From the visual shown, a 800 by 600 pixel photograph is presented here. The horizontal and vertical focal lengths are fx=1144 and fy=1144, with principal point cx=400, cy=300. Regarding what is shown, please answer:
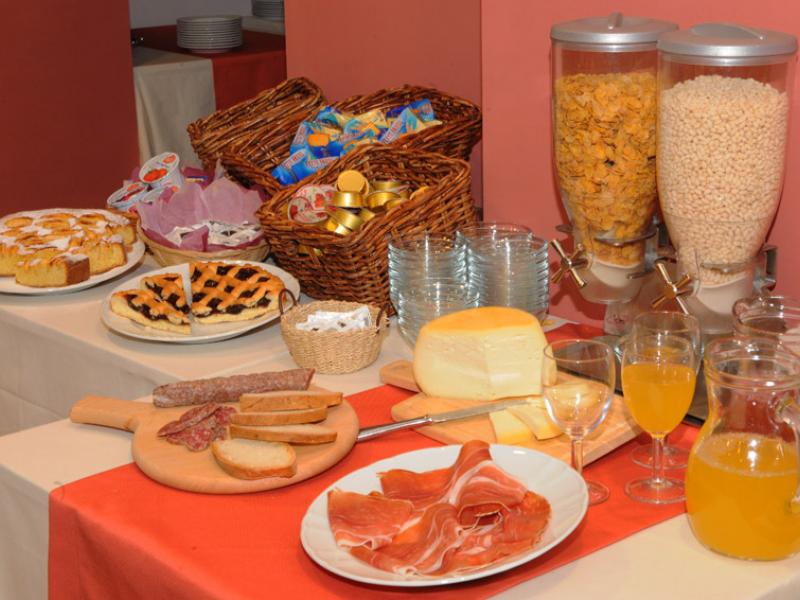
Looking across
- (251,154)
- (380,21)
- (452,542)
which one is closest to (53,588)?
(452,542)

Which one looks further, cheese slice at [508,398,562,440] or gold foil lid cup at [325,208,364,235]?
gold foil lid cup at [325,208,364,235]

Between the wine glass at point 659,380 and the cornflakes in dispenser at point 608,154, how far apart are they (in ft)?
1.15

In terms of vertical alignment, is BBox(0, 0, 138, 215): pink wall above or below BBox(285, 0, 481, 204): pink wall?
below

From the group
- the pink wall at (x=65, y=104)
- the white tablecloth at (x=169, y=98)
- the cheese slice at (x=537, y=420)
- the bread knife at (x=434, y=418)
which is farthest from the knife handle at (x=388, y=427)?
the white tablecloth at (x=169, y=98)

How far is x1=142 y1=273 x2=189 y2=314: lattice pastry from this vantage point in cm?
183

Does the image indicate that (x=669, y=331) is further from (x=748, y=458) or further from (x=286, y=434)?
(x=286, y=434)

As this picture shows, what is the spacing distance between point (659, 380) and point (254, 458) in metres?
0.45

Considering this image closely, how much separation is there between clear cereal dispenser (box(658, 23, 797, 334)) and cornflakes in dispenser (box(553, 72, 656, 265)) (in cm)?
6

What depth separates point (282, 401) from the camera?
1357 mm

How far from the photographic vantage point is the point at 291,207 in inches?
73.7

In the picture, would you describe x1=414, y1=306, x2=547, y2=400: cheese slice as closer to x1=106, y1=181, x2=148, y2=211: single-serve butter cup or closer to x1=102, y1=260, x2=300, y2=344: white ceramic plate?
x1=102, y1=260, x2=300, y2=344: white ceramic plate

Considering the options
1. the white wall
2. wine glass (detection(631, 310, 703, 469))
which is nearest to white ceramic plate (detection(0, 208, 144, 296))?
wine glass (detection(631, 310, 703, 469))

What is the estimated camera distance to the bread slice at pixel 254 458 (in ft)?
4.12

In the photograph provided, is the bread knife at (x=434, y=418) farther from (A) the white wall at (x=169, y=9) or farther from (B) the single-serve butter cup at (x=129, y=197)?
(A) the white wall at (x=169, y=9)
